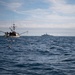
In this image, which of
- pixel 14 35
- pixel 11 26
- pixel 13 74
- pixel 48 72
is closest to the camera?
pixel 13 74

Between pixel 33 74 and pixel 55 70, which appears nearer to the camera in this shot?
pixel 33 74

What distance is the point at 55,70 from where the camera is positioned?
67.8 feet

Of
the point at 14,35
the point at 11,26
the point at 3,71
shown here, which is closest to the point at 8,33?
the point at 14,35

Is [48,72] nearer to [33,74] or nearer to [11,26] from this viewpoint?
[33,74]

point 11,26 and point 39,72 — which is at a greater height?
point 11,26

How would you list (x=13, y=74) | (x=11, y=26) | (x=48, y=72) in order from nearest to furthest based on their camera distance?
(x=13, y=74)
(x=48, y=72)
(x=11, y=26)

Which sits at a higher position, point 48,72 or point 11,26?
point 11,26

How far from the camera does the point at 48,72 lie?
19.8m

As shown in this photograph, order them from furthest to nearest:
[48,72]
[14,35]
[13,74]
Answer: [14,35] < [48,72] < [13,74]

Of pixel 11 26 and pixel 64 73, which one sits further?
pixel 11 26

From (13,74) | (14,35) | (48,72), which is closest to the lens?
(13,74)

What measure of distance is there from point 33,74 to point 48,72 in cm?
200

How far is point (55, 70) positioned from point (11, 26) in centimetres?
17656

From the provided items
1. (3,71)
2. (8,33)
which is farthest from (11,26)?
(3,71)
